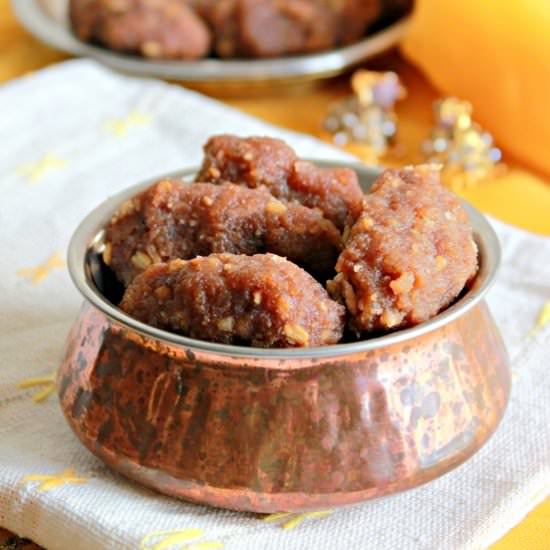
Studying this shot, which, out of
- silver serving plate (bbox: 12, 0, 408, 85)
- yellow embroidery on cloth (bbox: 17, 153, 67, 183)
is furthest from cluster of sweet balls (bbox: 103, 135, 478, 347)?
silver serving plate (bbox: 12, 0, 408, 85)

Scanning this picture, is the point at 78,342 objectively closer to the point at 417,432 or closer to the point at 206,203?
the point at 206,203

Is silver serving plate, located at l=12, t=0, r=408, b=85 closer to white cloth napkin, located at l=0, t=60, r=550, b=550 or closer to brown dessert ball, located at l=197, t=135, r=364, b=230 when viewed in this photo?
white cloth napkin, located at l=0, t=60, r=550, b=550

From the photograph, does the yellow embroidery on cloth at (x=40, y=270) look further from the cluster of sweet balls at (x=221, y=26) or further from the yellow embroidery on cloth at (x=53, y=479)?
the cluster of sweet balls at (x=221, y=26)

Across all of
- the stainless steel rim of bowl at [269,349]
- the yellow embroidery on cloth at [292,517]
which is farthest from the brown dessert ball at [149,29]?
the yellow embroidery on cloth at [292,517]

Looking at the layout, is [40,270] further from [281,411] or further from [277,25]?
[277,25]

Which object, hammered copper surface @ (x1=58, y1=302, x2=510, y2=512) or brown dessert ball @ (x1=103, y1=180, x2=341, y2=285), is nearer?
hammered copper surface @ (x1=58, y1=302, x2=510, y2=512)

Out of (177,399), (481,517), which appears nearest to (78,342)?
(177,399)
